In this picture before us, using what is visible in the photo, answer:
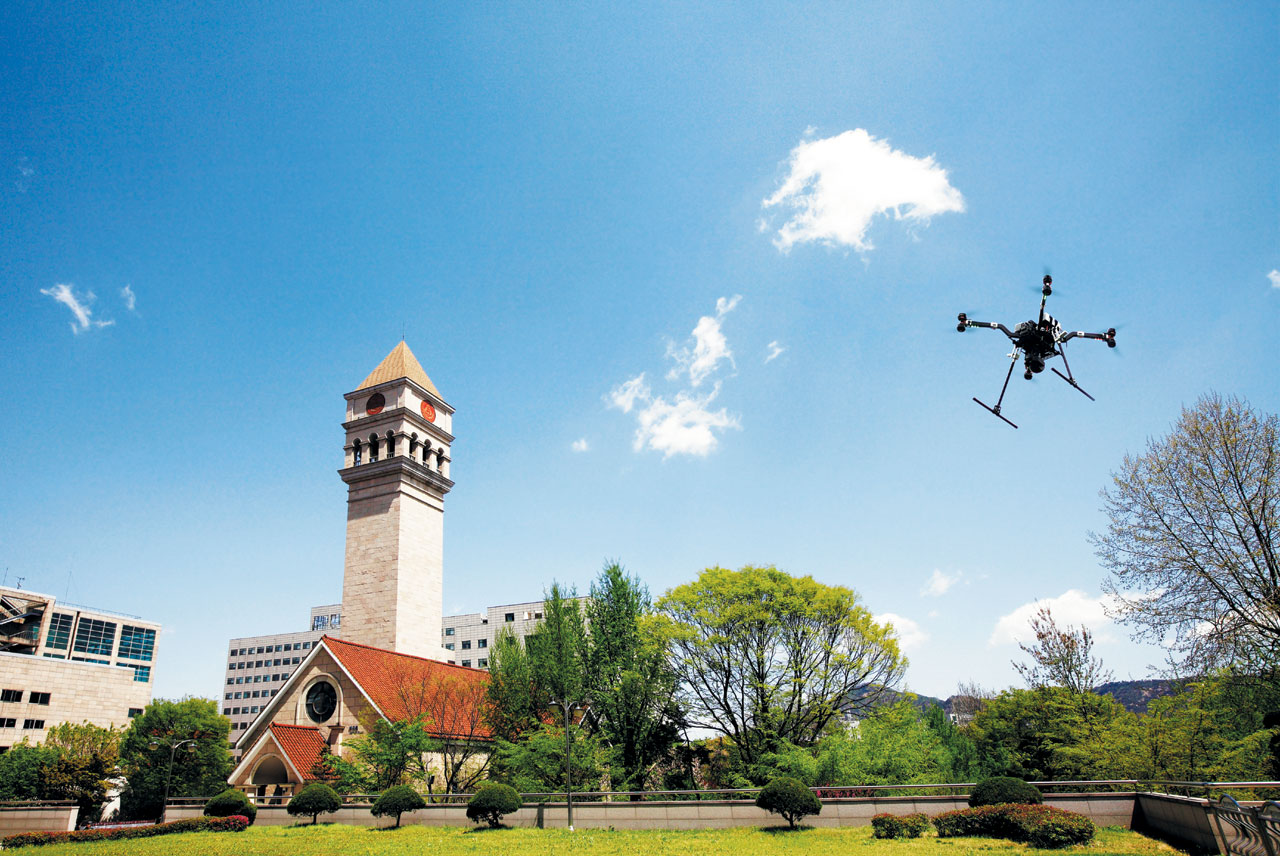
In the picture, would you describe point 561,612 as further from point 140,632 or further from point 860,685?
point 140,632

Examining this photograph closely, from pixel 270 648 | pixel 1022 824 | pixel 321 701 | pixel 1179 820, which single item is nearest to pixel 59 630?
pixel 270 648

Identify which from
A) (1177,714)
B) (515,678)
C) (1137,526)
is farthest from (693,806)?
(1137,526)

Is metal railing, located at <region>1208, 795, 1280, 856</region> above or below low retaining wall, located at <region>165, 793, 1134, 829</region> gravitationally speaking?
above

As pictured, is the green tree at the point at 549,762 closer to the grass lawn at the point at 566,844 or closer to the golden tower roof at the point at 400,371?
the grass lawn at the point at 566,844

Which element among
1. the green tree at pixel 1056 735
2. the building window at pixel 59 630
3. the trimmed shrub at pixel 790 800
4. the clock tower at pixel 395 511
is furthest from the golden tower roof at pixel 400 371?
the building window at pixel 59 630

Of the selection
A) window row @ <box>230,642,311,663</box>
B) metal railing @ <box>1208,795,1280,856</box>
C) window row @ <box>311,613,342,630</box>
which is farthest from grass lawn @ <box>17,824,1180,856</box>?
window row @ <box>230,642,311,663</box>

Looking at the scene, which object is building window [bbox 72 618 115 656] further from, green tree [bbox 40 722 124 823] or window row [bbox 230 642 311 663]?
green tree [bbox 40 722 124 823]
